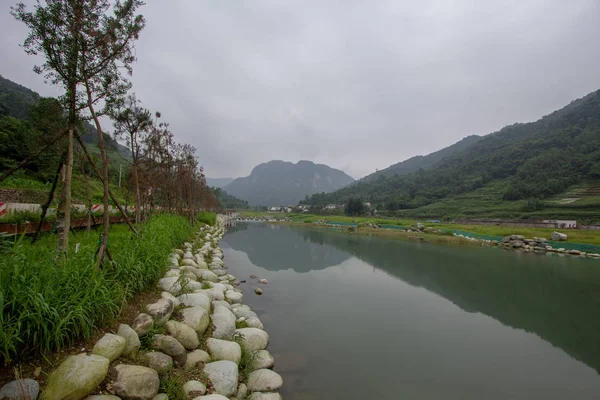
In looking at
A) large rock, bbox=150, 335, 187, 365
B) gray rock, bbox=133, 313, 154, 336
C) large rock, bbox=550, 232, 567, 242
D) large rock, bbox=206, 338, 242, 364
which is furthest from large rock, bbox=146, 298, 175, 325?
large rock, bbox=550, 232, 567, 242

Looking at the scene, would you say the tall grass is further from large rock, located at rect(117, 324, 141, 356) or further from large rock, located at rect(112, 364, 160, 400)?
large rock, located at rect(112, 364, 160, 400)

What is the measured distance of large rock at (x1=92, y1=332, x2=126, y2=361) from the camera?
10.8ft

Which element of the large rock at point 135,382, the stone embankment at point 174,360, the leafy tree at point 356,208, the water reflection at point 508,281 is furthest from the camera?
the leafy tree at point 356,208

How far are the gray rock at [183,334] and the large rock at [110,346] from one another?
40.7 inches

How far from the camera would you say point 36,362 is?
2.96 m

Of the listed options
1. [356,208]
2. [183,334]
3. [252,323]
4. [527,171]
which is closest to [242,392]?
[183,334]

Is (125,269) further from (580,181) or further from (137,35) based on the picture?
(580,181)

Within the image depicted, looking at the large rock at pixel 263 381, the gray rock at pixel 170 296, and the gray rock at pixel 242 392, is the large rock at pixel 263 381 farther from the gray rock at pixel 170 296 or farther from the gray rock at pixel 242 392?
the gray rock at pixel 170 296

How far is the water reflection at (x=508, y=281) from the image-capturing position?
28.1 ft

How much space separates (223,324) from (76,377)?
10.2 ft

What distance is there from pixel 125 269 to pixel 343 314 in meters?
6.29

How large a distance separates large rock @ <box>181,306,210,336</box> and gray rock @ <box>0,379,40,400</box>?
8.53ft

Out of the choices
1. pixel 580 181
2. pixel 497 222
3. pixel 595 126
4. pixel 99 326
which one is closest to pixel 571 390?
pixel 99 326

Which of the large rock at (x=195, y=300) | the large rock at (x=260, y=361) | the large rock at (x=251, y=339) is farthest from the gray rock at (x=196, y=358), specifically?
the large rock at (x=195, y=300)
